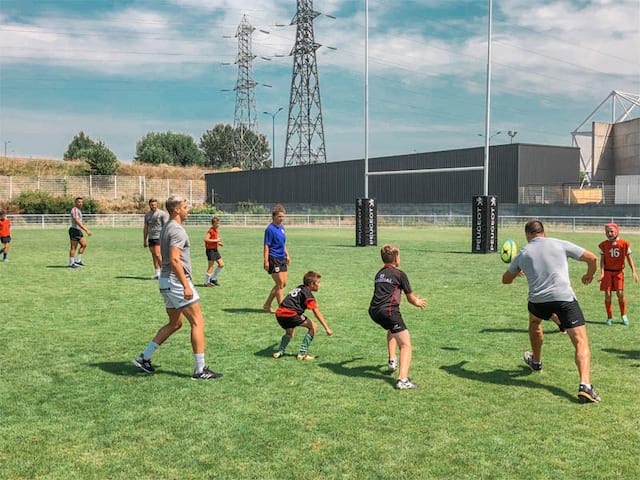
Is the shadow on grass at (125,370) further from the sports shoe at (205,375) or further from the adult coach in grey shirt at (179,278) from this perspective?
the adult coach in grey shirt at (179,278)

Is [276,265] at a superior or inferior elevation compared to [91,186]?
inferior

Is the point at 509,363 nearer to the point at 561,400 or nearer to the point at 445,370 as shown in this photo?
the point at 445,370

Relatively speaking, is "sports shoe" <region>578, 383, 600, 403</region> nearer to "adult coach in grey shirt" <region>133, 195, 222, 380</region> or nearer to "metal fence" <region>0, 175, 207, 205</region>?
"adult coach in grey shirt" <region>133, 195, 222, 380</region>

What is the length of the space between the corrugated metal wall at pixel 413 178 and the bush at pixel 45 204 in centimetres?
2052

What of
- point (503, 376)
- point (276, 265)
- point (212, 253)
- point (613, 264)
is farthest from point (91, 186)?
point (503, 376)

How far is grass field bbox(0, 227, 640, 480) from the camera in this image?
454 cm

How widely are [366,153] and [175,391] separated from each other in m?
23.3

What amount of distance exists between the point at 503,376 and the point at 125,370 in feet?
14.5

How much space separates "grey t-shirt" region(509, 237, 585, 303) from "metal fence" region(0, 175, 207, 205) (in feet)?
188

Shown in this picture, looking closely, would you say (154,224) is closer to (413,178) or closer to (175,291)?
(175,291)

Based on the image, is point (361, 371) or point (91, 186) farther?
point (91, 186)

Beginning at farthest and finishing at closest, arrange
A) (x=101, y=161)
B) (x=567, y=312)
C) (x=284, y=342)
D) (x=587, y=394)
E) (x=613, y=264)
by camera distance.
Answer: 1. (x=101, y=161)
2. (x=613, y=264)
3. (x=284, y=342)
4. (x=567, y=312)
5. (x=587, y=394)

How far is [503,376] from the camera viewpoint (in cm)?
677

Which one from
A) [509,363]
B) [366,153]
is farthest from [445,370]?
[366,153]
